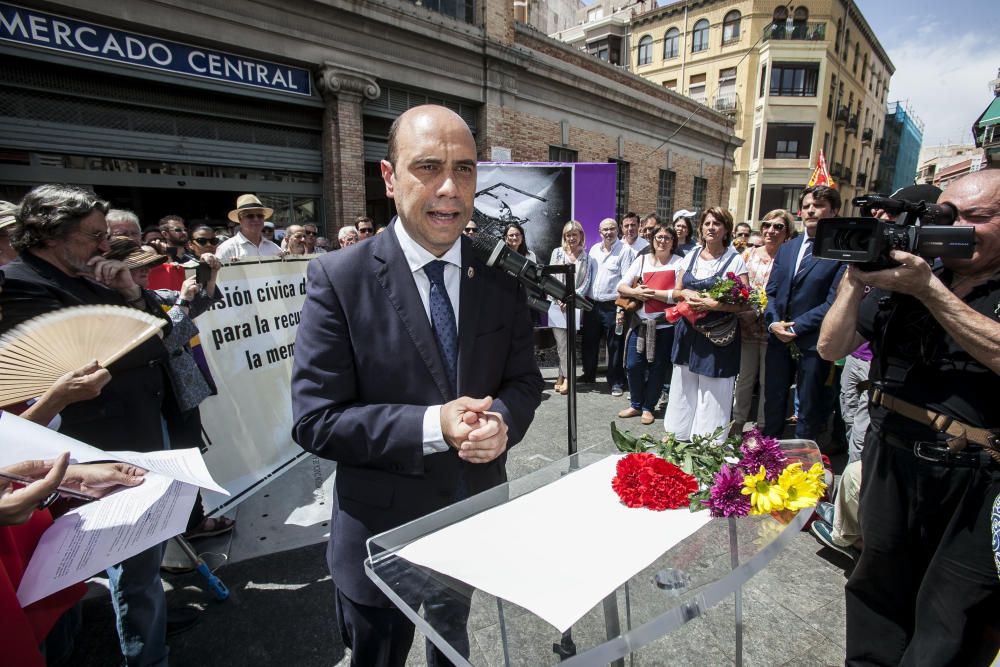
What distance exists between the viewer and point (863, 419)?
3074 millimetres

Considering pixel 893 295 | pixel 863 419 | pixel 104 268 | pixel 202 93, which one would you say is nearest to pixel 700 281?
pixel 863 419

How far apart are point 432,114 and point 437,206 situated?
253 millimetres

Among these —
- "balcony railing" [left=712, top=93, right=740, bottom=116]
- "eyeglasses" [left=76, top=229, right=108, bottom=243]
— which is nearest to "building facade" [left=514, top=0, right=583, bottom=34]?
"balcony railing" [left=712, top=93, right=740, bottom=116]

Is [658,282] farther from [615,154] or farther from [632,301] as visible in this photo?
[615,154]

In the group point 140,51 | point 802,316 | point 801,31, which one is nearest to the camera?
point 802,316

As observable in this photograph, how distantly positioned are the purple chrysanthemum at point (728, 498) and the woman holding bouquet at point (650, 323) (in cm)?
352

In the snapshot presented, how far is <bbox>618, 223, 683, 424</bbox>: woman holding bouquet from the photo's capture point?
4719 millimetres

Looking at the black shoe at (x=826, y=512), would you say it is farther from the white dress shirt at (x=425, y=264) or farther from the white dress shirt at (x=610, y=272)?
the white dress shirt at (x=610, y=272)

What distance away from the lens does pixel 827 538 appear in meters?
2.87

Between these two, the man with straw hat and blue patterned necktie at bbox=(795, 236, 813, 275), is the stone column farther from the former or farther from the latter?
blue patterned necktie at bbox=(795, 236, 813, 275)

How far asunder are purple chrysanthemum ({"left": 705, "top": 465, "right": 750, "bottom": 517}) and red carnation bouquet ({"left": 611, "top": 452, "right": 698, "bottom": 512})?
0.19ft

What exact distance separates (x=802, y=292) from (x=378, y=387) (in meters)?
3.69

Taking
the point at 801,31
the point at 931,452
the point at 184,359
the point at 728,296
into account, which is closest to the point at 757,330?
the point at 728,296

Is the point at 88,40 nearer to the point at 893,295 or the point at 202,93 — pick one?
the point at 202,93
